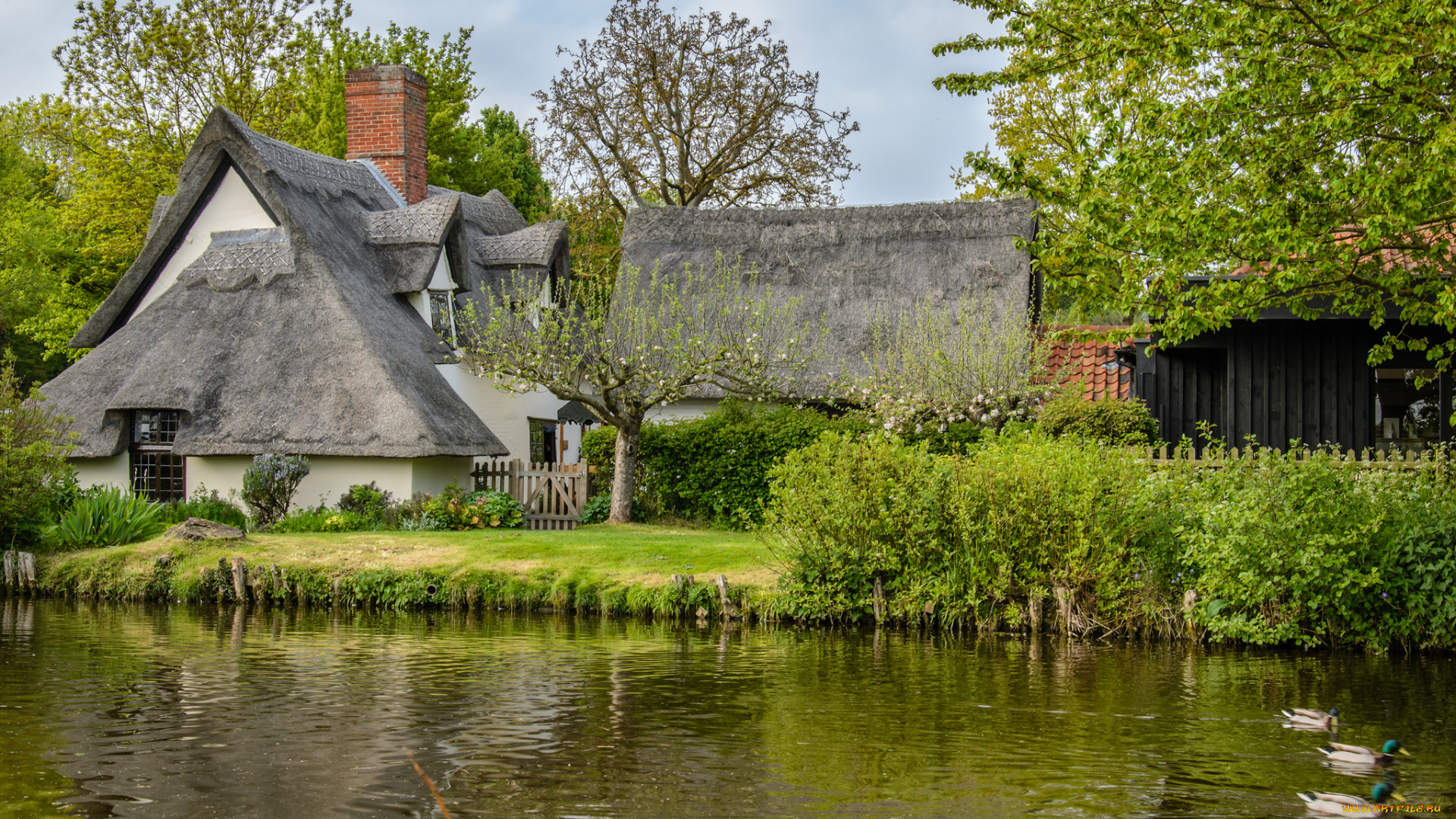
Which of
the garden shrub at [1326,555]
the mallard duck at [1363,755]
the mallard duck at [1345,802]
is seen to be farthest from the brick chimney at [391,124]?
the mallard duck at [1345,802]

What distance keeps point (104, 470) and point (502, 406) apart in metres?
7.40

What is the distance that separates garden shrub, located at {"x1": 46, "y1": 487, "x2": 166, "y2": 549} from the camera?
17828mm

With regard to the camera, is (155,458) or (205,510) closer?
(205,510)

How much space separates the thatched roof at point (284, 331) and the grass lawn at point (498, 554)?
2.85 m

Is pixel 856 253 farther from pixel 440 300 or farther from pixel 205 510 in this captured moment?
pixel 205 510

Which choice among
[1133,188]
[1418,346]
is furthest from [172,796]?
[1418,346]

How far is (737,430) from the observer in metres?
20.7

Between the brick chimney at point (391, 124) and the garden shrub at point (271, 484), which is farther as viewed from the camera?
the brick chimney at point (391, 124)

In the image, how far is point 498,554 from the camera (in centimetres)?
1666

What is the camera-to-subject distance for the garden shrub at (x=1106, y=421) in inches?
721

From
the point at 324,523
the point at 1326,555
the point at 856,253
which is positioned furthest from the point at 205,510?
the point at 1326,555

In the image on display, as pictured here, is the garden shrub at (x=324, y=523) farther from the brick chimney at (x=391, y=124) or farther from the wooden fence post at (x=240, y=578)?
the brick chimney at (x=391, y=124)

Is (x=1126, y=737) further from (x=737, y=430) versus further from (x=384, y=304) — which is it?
(x=384, y=304)

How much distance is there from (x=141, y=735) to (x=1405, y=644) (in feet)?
39.3
